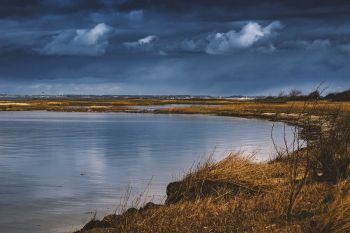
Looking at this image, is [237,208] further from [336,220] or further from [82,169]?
[82,169]

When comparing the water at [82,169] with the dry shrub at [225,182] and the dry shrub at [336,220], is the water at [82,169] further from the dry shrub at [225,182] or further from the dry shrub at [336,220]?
the dry shrub at [336,220]

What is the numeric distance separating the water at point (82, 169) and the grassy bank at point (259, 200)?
2508 millimetres

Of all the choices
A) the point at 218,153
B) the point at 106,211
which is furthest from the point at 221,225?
the point at 218,153

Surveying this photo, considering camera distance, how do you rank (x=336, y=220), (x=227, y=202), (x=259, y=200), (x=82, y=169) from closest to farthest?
(x=336, y=220) < (x=259, y=200) < (x=227, y=202) < (x=82, y=169)

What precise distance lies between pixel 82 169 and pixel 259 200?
14.0m

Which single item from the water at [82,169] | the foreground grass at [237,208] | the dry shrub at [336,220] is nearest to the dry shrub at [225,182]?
the foreground grass at [237,208]

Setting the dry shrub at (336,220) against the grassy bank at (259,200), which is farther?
the grassy bank at (259,200)

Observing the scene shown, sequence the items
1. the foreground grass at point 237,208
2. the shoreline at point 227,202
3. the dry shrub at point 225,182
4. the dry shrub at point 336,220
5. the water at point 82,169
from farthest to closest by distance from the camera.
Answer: the water at point 82,169
the dry shrub at point 225,182
the shoreline at point 227,202
the foreground grass at point 237,208
the dry shrub at point 336,220

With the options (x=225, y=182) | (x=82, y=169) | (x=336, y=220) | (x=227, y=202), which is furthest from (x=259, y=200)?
(x=82, y=169)

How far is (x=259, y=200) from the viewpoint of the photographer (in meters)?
13.6

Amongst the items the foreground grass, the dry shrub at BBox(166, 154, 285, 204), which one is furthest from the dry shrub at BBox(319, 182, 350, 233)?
the dry shrub at BBox(166, 154, 285, 204)

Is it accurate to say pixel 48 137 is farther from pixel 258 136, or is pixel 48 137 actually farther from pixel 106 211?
pixel 106 211

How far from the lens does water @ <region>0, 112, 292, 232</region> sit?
16.3 m

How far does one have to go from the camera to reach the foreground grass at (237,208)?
1087 centimetres
